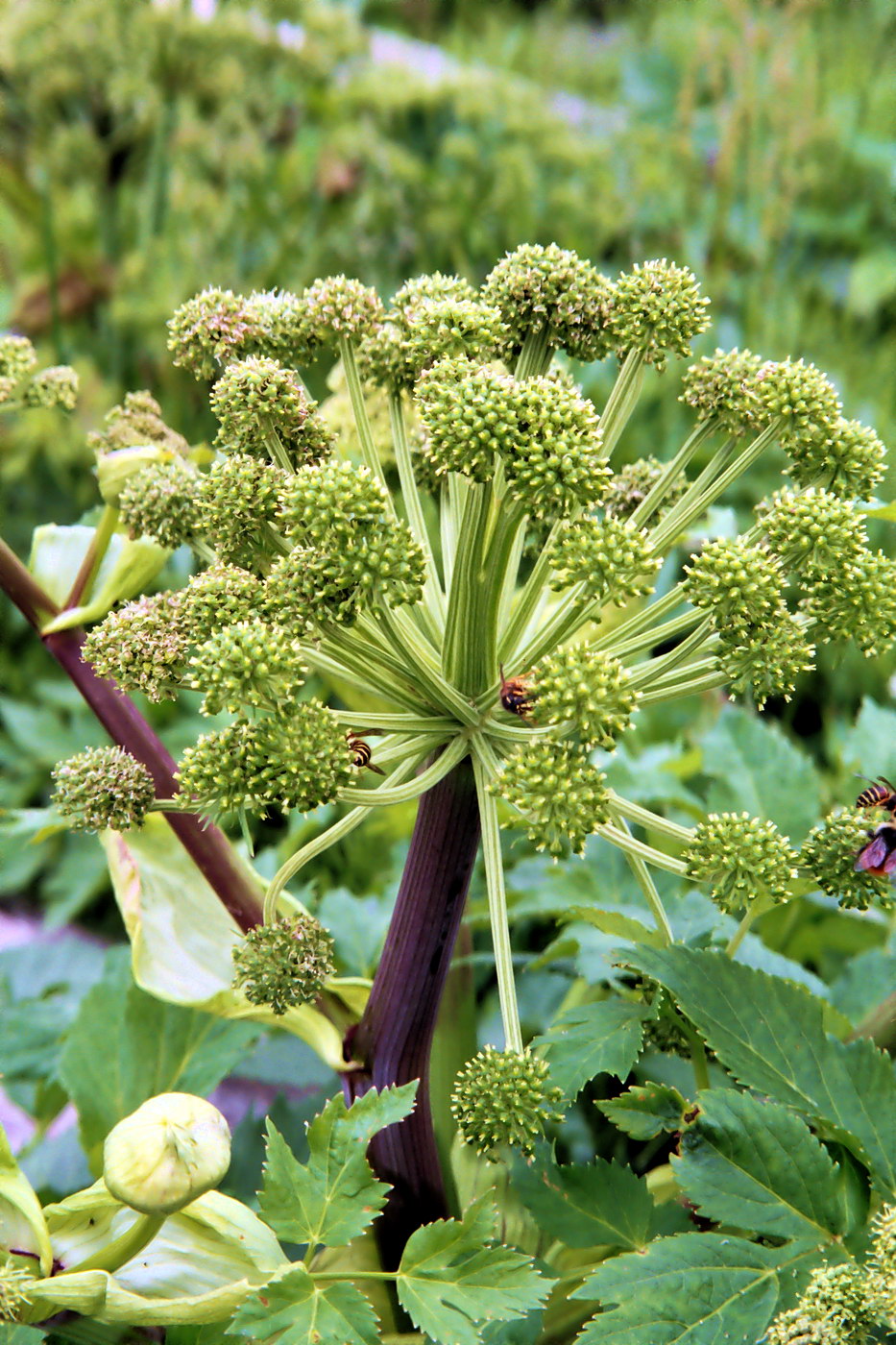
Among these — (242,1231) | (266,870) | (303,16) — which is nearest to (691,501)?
(242,1231)

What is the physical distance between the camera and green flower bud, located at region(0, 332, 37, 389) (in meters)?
1.01

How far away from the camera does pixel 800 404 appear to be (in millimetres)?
832

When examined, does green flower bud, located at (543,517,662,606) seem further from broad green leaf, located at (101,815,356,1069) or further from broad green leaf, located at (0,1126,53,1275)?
broad green leaf, located at (0,1126,53,1275)

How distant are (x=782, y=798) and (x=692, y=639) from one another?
59 cm

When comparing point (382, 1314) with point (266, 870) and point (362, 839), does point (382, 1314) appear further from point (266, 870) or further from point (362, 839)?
point (362, 839)

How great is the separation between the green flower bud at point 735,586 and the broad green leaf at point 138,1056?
2.21 feet

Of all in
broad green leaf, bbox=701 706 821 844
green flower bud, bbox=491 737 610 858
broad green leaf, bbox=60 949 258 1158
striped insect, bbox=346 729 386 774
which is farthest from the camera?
broad green leaf, bbox=701 706 821 844

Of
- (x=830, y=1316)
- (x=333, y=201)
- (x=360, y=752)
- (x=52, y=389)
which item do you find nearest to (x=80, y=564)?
(x=52, y=389)

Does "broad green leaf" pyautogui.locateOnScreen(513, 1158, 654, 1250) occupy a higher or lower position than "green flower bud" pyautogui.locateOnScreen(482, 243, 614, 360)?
lower

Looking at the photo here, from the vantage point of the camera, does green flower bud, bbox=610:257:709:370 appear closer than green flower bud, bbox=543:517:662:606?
No

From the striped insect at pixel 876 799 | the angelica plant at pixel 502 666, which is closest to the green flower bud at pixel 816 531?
the angelica plant at pixel 502 666

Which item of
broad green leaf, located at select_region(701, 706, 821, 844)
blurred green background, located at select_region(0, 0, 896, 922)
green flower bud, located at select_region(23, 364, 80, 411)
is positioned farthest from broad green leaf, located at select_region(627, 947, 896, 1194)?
blurred green background, located at select_region(0, 0, 896, 922)

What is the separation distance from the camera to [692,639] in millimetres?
797

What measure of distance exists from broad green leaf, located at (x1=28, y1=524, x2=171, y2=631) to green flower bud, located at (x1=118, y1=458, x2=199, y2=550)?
8cm
